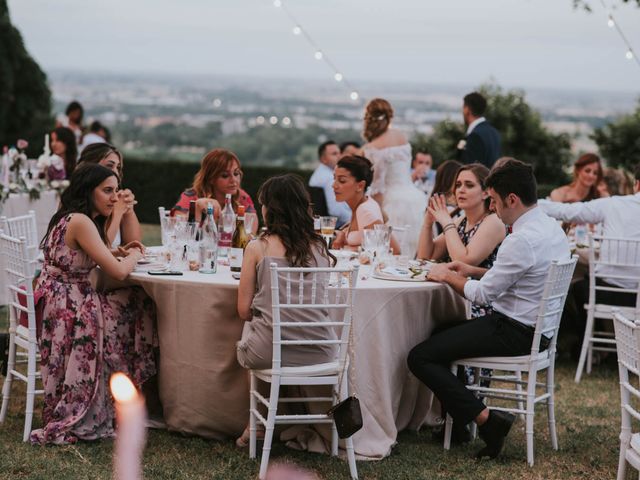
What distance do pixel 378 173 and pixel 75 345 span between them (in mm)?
3822

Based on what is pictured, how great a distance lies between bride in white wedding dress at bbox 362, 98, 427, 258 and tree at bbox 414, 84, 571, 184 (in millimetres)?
5239

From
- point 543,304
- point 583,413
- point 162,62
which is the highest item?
point 162,62

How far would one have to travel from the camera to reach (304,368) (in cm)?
374

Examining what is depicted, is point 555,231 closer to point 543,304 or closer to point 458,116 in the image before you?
point 543,304

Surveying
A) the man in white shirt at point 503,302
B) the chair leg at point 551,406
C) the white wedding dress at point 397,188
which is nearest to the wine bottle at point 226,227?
the man in white shirt at point 503,302

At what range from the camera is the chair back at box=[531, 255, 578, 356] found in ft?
12.9

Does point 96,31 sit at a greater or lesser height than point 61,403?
greater

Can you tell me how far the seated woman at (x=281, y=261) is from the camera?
147 inches

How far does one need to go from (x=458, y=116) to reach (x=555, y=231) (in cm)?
942

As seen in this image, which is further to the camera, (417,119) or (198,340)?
(417,119)

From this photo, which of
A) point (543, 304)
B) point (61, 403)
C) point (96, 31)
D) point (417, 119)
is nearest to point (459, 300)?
point (543, 304)

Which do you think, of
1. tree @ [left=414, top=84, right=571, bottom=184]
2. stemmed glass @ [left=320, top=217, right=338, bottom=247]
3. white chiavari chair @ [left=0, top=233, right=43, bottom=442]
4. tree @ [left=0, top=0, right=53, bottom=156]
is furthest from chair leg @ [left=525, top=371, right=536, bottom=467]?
tree @ [left=0, top=0, right=53, bottom=156]

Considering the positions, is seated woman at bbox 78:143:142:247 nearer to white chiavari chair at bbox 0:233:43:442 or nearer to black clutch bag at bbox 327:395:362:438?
white chiavari chair at bbox 0:233:43:442

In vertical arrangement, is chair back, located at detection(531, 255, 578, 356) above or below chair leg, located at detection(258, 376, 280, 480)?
above
